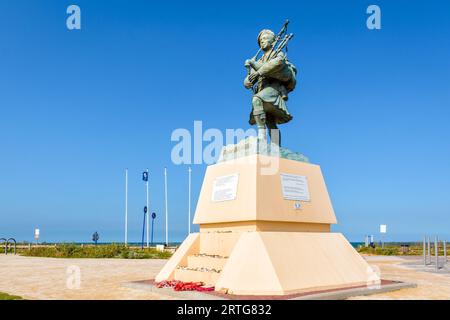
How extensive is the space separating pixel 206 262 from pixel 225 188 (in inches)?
68.3

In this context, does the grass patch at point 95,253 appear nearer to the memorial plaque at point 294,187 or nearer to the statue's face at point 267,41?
the memorial plaque at point 294,187

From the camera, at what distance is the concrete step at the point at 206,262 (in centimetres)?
935

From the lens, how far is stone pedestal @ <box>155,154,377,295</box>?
8281 mm

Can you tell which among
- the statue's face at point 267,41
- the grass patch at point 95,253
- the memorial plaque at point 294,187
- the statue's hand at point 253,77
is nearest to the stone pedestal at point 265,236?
the memorial plaque at point 294,187

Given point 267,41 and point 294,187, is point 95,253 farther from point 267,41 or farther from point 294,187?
point 267,41

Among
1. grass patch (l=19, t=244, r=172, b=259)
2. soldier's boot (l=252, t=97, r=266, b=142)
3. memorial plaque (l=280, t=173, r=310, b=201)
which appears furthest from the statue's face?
grass patch (l=19, t=244, r=172, b=259)

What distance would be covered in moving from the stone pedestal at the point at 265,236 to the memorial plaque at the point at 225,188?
0.9 inches

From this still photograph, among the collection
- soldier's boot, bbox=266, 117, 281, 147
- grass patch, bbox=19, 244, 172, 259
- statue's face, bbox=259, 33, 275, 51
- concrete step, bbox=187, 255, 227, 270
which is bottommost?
grass patch, bbox=19, 244, 172, 259

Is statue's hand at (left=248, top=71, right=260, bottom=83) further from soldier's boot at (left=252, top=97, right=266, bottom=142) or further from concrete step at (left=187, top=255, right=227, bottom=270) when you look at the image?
concrete step at (left=187, top=255, right=227, bottom=270)

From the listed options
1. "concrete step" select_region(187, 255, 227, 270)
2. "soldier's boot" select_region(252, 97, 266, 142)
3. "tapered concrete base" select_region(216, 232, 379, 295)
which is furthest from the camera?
"soldier's boot" select_region(252, 97, 266, 142)

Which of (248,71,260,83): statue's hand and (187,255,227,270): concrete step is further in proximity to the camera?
(248,71,260,83): statue's hand

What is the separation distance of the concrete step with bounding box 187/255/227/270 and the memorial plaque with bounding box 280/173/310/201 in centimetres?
203

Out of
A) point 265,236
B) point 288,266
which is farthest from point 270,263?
point 265,236
